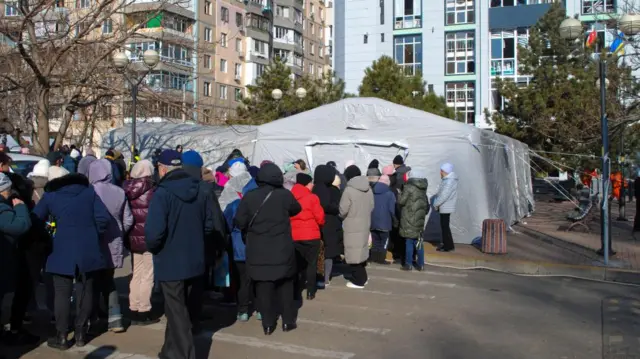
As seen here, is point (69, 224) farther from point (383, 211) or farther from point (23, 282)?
point (383, 211)

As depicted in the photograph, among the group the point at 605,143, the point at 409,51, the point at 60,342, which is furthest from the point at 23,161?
the point at 409,51

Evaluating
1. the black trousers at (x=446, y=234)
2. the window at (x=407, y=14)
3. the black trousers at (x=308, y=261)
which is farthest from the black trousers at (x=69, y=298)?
the window at (x=407, y=14)

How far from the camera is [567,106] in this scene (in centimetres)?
2847

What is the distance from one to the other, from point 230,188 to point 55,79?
9.67m

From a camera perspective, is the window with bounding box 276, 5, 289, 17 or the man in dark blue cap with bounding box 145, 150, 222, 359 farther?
the window with bounding box 276, 5, 289, 17

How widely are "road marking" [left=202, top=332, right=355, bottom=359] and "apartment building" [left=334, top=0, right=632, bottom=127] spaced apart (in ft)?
127

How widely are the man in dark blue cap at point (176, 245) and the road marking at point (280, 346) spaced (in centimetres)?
102

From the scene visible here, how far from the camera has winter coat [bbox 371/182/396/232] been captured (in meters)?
10.3

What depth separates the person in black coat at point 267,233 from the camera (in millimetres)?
6461

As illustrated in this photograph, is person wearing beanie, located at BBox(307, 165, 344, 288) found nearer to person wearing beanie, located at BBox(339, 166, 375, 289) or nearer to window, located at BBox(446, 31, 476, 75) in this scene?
person wearing beanie, located at BBox(339, 166, 375, 289)

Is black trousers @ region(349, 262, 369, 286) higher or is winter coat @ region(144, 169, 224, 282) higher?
winter coat @ region(144, 169, 224, 282)

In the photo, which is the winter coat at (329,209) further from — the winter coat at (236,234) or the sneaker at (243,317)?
the sneaker at (243,317)

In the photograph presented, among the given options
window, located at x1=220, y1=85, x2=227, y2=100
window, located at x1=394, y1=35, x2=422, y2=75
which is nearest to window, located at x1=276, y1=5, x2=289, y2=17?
window, located at x1=220, y1=85, x2=227, y2=100

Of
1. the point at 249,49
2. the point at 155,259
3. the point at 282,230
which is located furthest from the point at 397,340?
the point at 249,49
